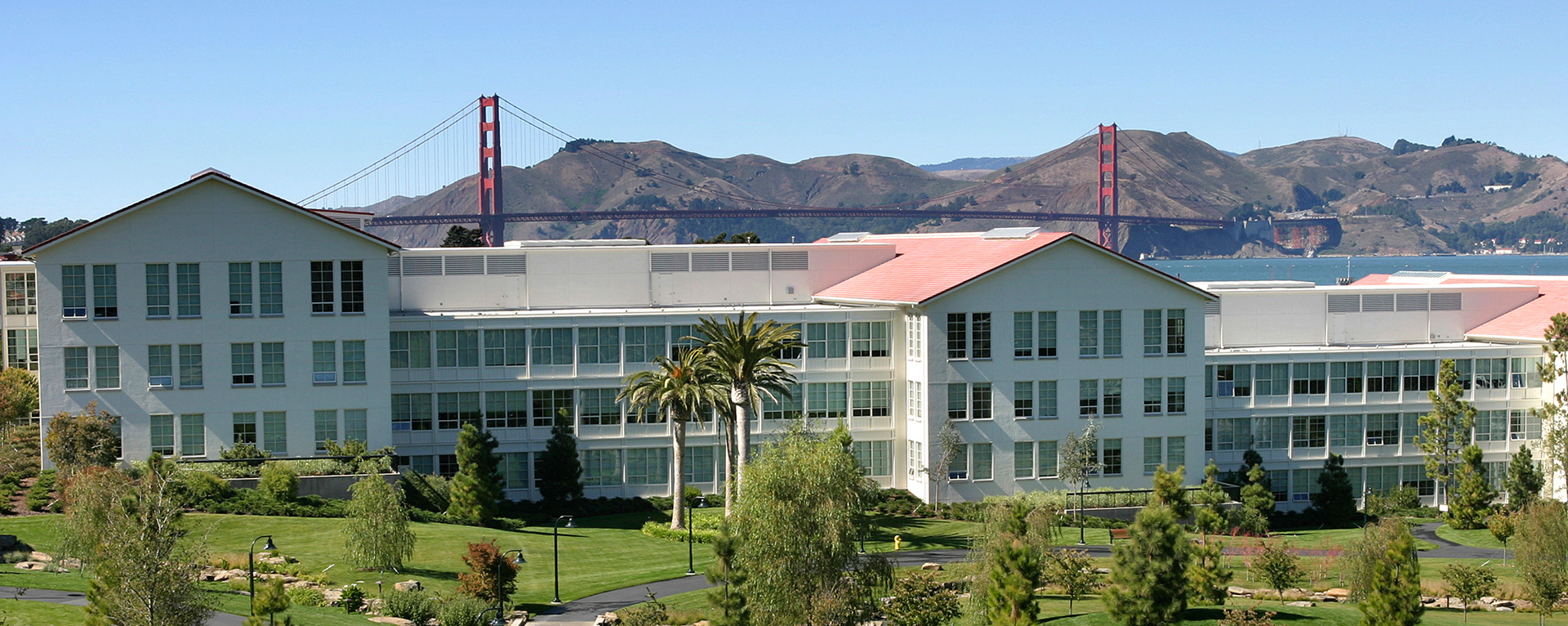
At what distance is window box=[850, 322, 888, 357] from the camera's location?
2943 inches

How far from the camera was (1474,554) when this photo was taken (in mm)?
67375

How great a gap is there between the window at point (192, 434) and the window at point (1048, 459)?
1522 inches

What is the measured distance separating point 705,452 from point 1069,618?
2610 centimetres

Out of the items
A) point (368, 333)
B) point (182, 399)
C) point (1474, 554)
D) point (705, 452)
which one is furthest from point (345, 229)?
point (1474, 554)

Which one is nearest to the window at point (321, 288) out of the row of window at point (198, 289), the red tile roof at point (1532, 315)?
the row of window at point (198, 289)

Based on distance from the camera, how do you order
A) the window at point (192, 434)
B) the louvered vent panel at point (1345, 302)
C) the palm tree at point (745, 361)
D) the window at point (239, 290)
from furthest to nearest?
the louvered vent panel at point (1345, 302) → the window at point (239, 290) → the window at point (192, 434) → the palm tree at point (745, 361)

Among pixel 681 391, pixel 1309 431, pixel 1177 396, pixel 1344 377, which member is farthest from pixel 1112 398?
pixel 681 391

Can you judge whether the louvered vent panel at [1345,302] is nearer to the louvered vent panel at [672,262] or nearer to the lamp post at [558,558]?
the louvered vent panel at [672,262]

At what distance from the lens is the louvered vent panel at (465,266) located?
78.8 m

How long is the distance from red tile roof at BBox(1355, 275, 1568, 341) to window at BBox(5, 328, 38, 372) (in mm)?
77337

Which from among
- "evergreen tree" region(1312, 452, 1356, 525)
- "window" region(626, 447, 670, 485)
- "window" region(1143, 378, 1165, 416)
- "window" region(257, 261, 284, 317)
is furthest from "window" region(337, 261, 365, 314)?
"evergreen tree" region(1312, 452, 1356, 525)

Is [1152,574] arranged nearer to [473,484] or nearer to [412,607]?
[412,607]

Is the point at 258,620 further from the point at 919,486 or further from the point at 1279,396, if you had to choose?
the point at 1279,396

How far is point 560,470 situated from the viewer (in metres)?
70.4
